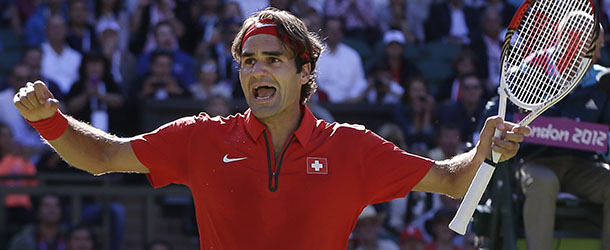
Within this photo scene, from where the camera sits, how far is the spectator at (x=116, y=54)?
11259 millimetres

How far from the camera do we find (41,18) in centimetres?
1175

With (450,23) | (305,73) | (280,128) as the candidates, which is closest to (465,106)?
(450,23)

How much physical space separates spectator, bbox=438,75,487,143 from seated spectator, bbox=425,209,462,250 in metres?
1.18

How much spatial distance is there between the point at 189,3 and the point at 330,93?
2187mm

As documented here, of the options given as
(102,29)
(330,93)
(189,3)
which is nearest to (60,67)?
(102,29)

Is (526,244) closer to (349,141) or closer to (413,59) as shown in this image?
(349,141)

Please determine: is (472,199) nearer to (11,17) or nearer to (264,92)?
(264,92)

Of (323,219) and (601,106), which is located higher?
(601,106)

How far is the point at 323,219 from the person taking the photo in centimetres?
431

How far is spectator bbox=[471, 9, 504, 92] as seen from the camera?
11.9m

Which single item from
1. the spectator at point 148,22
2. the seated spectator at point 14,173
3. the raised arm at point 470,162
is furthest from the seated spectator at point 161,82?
the raised arm at point 470,162

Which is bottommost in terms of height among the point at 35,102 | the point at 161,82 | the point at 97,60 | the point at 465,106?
the point at 35,102

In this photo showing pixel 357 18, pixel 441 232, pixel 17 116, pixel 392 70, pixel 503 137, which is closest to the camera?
pixel 503 137

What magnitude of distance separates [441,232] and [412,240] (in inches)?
15.2
